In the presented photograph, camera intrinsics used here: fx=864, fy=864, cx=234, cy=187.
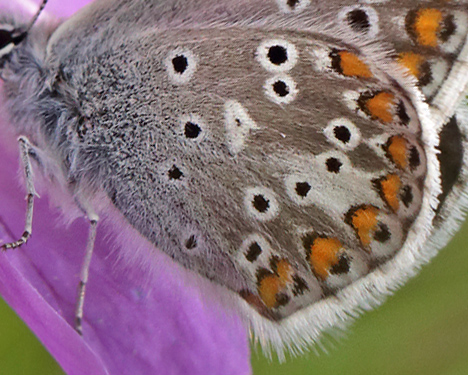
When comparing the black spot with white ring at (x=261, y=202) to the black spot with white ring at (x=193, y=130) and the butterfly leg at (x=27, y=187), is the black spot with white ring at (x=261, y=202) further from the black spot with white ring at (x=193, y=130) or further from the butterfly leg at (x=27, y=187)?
the butterfly leg at (x=27, y=187)

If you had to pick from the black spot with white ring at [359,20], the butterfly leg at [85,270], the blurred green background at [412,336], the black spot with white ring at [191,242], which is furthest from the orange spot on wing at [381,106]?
the blurred green background at [412,336]

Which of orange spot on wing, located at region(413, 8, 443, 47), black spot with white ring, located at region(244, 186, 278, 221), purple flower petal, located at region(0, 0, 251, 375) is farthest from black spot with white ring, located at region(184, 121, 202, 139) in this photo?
orange spot on wing, located at region(413, 8, 443, 47)

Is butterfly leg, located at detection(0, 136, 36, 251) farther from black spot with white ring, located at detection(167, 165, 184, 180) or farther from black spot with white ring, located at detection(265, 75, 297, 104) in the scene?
black spot with white ring, located at detection(265, 75, 297, 104)

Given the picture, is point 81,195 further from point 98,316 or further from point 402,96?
point 402,96

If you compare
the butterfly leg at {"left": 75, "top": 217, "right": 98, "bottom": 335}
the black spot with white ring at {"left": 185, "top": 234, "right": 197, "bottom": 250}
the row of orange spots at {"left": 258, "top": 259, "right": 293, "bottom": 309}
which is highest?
the butterfly leg at {"left": 75, "top": 217, "right": 98, "bottom": 335}

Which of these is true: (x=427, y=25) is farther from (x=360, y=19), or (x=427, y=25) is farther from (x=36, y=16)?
(x=36, y=16)

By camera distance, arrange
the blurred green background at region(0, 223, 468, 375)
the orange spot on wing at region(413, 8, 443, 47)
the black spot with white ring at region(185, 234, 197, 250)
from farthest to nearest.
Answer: the blurred green background at region(0, 223, 468, 375) → the black spot with white ring at region(185, 234, 197, 250) → the orange spot on wing at region(413, 8, 443, 47)
